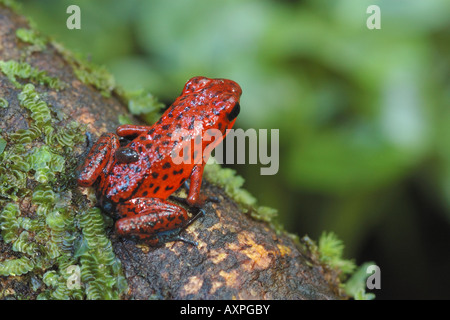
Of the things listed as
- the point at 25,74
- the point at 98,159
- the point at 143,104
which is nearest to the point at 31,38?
the point at 25,74

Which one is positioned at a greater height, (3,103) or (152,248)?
(3,103)

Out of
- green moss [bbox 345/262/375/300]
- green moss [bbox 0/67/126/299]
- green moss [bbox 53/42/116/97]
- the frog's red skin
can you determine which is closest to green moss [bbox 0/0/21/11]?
green moss [bbox 53/42/116/97]

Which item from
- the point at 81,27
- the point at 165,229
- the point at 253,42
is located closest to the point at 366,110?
the point at 253,42

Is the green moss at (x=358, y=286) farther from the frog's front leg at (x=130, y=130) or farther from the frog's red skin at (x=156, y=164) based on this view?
the frog's front leg at (x=130, y=130)

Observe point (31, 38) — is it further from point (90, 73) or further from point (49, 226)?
point (49, 226)

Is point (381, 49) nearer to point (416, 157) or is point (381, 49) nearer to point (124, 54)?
point (416, 157)
